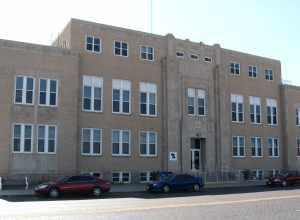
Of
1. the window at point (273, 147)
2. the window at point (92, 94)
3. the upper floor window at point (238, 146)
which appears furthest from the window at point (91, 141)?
the window at point (273, 147)

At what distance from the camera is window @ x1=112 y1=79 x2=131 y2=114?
40.7 metres

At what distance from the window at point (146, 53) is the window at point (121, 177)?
11204mm

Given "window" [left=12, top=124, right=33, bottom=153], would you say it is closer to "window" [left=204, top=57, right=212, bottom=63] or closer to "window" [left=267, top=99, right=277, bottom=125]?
"window" [left=204, top=57, right=212, bottom=63]

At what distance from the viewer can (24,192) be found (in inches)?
1169

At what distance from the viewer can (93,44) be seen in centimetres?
4038

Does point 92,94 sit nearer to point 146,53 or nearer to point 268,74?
point 146,53

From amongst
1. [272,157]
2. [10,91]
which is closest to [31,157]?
[10,91]

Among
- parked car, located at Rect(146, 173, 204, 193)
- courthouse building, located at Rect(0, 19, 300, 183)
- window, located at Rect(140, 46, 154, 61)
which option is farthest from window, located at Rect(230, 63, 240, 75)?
parked car, located at Rect(146, 173, 204, 193)

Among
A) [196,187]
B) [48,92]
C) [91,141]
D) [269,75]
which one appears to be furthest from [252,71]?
[48,92]

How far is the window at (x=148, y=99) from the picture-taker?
42250 mm

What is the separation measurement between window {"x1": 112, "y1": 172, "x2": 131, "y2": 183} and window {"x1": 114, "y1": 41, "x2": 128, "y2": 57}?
35.8ft

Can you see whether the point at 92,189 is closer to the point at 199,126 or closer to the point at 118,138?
the point at 118,138

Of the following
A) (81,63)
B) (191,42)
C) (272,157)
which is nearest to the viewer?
(81,63)

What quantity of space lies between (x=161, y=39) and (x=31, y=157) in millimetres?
17585
